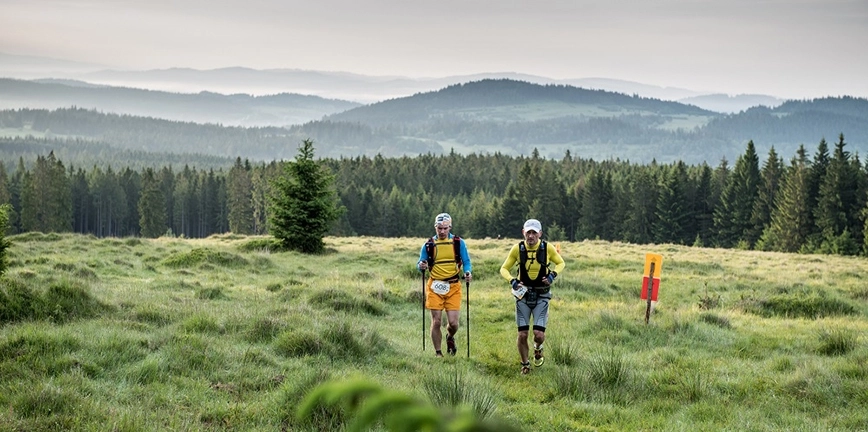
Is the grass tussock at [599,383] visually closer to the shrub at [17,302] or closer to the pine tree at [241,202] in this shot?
the shrub at [17,302]

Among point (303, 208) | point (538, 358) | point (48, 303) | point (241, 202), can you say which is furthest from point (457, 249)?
point (241, 202)

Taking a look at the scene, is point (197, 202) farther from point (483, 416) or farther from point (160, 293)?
point (483, 416)

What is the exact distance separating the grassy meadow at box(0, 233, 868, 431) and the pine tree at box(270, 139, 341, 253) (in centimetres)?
1215

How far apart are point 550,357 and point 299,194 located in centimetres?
2164

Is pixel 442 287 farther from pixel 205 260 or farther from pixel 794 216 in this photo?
pixel 794 216

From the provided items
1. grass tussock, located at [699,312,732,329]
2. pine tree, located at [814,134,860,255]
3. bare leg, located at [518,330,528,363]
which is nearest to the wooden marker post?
grass tussock, located at [699,312,732,329]

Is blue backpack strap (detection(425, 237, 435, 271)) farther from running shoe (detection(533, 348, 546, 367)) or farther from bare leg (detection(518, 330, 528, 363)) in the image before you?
running shoe (detection(533, 348, 546, 367))

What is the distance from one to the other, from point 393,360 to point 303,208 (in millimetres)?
21824

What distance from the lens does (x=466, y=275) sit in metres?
10.9

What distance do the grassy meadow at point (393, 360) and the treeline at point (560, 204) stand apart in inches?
1976

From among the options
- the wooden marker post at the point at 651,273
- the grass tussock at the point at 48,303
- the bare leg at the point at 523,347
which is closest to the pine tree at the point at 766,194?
the wooden marker post at the point at 651,273

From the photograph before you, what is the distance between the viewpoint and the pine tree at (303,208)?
99.7ft

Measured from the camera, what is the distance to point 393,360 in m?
9.64

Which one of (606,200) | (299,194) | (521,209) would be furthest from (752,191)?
(299,194)
